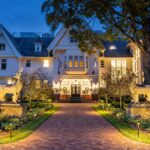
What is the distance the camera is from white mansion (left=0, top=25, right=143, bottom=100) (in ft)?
125

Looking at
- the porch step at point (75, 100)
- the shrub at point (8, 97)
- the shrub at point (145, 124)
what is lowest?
the shrub at point (145, 124)

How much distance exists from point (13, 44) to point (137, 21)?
28.3m

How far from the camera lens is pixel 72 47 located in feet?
127

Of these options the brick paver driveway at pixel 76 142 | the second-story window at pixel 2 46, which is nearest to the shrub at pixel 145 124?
the brick paver driveway at pixel 76 142

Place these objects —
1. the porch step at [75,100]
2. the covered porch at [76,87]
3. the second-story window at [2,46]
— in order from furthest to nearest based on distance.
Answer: the second-story window at [2,46] < the covered porch at [76,87] < the porch step at [75,100]

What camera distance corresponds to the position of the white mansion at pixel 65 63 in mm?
38156

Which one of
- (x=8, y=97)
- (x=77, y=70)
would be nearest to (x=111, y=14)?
(x=8, y=97)

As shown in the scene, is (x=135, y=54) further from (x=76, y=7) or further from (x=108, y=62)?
(x=76, y=7)

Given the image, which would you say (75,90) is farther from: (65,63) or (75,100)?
(65,63)

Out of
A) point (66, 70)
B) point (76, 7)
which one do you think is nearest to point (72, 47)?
point (66, 70)

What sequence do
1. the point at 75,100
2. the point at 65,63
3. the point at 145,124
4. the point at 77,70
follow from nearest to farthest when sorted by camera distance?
the point at 145,124
the point at 75,100
the point at 77,70
the point at 65,63

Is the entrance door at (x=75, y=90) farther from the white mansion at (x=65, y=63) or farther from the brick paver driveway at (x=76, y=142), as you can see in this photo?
the brick paver driveway at (x=76, y=142)

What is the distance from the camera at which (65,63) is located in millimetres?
38375

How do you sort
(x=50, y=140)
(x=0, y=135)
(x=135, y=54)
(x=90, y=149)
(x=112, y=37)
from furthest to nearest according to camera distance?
1. (x=135, y=54)
2. (x=112, y=37)
3. (x=0, y=135)
4. (x=50, y=140)
5. (x=90, y=149)
